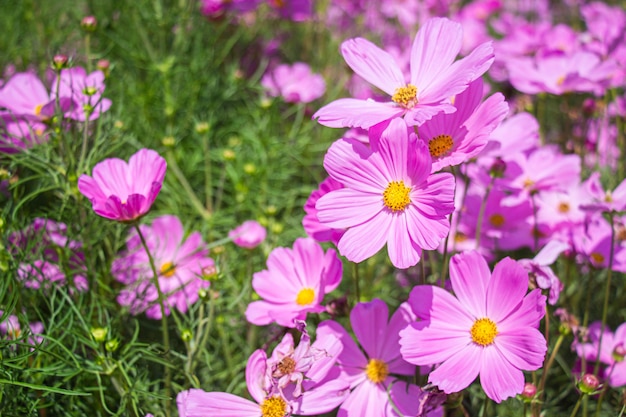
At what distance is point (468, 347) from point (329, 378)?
0.20 m

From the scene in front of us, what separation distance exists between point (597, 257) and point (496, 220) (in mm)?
220

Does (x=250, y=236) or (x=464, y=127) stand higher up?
(x=464, y=127)

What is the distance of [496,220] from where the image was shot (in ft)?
4.36

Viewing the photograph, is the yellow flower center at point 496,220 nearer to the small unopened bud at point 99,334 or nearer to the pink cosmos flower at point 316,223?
the pink cosmos flower at point 316,223

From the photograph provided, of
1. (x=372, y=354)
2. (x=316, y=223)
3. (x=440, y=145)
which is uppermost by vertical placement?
(x=440, y=145)

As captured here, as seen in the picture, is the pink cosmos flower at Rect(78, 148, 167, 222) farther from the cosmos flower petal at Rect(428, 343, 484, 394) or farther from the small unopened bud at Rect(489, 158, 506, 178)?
the small unopened bud at Rect(489, 158, 506, 178)

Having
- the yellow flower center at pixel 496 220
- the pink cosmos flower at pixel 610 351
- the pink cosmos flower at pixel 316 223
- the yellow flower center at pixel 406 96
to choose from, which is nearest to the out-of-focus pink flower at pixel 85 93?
the pink cosmos flower at pixel 316 223

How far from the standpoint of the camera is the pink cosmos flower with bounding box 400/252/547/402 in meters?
0.78

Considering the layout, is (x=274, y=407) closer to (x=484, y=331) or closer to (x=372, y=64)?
(x=484, y=331)

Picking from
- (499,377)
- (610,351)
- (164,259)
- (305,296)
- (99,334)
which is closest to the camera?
(499,377)

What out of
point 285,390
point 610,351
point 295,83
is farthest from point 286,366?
→ point 295,83

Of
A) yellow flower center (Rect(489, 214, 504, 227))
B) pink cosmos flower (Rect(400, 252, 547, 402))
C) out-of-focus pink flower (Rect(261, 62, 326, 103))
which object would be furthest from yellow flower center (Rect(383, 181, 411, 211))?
out-of-focus pink flower (Rect(261, 62, 326, 103))

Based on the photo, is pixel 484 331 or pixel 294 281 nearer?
pixel 484 331

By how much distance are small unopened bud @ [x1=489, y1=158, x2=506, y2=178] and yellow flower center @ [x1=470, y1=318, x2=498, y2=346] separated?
12.5 inches
